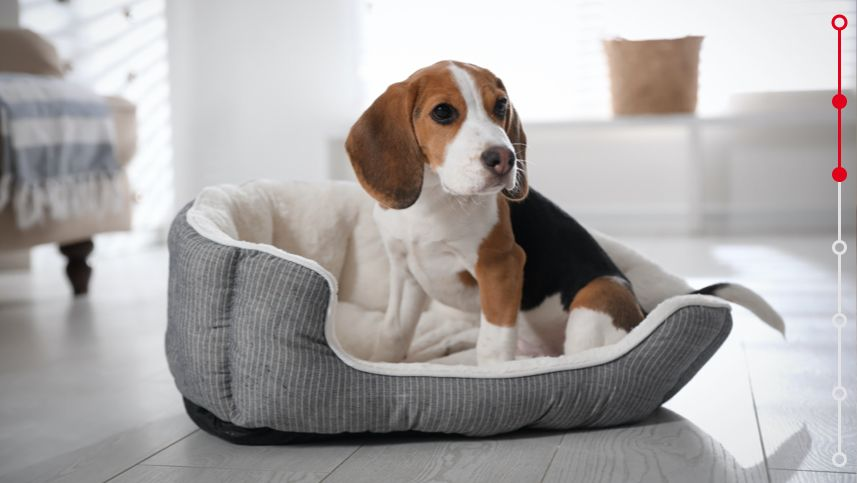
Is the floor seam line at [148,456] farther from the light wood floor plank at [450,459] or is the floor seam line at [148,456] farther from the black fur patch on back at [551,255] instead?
the black fur patch on back at [551,255]

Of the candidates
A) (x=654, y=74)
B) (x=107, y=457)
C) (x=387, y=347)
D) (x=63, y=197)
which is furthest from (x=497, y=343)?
(x=654, y=74)

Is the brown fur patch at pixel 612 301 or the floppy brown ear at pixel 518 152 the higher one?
the floppy brown ear at pixel 518 152

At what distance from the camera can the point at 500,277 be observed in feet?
5.42

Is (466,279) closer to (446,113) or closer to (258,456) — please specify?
(446,113)

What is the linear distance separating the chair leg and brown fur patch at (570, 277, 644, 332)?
216 centimetres

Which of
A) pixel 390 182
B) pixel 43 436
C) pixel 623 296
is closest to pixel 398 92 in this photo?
pixel 390 182

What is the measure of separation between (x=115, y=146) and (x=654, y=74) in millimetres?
2914

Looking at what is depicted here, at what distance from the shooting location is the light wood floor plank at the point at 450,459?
1.34 metres

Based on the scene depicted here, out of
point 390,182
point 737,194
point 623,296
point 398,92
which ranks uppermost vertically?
point 398,92

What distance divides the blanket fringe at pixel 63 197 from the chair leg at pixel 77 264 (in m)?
0.15

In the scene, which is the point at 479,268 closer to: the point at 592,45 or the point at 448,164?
the point at 448,164

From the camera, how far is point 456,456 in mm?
1430

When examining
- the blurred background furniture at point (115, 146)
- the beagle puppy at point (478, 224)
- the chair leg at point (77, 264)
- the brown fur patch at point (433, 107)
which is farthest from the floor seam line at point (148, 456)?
the chair leg at point (77, 264)

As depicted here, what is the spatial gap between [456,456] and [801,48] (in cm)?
448
